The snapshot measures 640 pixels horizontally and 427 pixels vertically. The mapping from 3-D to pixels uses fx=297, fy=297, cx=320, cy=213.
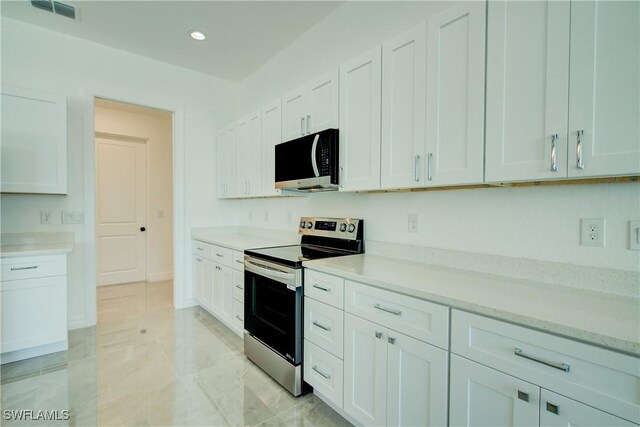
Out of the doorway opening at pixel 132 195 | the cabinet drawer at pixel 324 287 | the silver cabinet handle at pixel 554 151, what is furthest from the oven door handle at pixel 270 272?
the doorway opening at pixel 132 195

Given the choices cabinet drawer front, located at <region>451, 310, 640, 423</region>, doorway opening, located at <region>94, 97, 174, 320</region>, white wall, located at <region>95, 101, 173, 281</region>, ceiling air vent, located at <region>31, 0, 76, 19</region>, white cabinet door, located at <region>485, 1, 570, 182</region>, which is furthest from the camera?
white wall, located at <region>95, 101, 173, 281</region>

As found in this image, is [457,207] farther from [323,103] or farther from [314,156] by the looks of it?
[323,103]

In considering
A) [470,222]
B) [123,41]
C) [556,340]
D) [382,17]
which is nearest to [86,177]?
[123,41]

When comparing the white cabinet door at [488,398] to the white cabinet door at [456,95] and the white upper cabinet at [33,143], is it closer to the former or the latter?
the white cabinet door at [456,95]

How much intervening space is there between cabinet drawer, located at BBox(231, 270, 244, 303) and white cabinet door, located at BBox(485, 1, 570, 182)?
206 cm

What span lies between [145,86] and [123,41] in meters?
0.48

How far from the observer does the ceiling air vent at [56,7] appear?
2512 millimetres

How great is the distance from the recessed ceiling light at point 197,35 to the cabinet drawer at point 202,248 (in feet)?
7.07

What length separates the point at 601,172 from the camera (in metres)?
1.04

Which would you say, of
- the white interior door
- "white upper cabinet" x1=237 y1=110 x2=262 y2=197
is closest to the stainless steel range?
"white upper cabinet" x1=237 y1=110 x2=262 y2=197

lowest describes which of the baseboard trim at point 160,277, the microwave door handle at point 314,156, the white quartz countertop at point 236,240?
the baseboard trim at point 160,277

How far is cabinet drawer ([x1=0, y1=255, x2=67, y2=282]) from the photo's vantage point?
2297 mm

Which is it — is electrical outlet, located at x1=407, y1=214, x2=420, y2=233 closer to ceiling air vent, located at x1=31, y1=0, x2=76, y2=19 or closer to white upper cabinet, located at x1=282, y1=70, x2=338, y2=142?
white upper cabinet, located at x1=282, y1=70, x2=338, y2=142

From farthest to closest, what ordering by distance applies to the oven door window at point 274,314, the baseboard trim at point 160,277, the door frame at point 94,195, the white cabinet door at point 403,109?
the baseboard trim at point 160,277
the door frame at point 94,195
the oven door window at point 274,314
the white cabinet door at point 403,109
